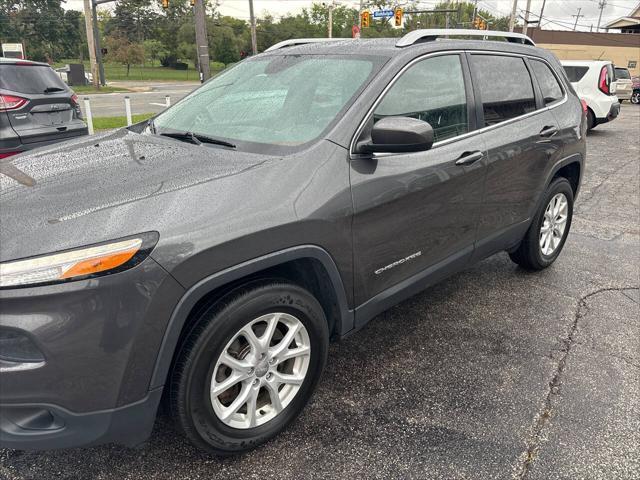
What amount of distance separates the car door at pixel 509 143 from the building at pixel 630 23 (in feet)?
217

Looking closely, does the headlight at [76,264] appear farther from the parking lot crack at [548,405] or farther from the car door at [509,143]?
the car door at [509,143]

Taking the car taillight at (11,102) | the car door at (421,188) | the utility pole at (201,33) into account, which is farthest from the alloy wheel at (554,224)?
the utility pole at (201,33)

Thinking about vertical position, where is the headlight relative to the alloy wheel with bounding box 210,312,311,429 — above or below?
above

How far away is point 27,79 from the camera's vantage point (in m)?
5.91

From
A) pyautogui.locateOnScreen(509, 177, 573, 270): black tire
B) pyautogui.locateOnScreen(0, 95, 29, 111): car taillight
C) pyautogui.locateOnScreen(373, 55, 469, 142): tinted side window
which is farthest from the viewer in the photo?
pyautogui.locateOnScreen(0, 95, 29, 111): car taillight

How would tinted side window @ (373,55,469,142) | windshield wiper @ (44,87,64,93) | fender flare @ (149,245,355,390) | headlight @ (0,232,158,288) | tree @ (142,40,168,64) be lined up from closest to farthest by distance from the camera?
headlight @ (0,232,158,288)
fender flare @ (149,245,355,390)
tinted side window @ (373,55,469,142)
windshield wiper @ (44,87,64,93)
tree @ (142,40,168,64)

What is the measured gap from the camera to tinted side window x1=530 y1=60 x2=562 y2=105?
3877 millimetres

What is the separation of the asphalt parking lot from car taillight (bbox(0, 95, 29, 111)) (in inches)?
176

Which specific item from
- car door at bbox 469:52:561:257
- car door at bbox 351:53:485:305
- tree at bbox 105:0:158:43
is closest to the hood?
car door at bbox 351:53:485:305

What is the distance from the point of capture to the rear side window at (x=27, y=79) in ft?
18.7

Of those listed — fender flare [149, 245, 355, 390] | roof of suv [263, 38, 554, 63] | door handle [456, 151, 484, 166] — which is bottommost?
fender flare [149, 245, 355, 390]

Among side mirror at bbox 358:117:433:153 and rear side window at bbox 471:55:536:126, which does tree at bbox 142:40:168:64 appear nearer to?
rear side window at bbox 471:55:536:126

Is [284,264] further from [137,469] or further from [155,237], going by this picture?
[137,469]

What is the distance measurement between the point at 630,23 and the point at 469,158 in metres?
68.2
